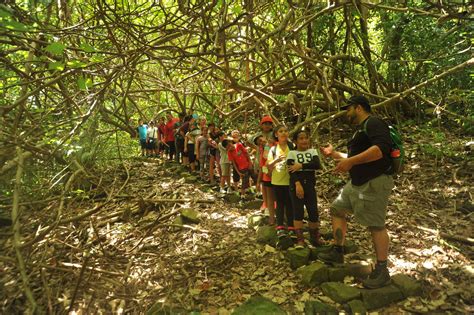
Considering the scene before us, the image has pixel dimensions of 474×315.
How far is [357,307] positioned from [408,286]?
0.59 metres

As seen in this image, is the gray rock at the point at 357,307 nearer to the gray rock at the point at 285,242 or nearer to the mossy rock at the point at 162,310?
the gray rock at the point at 285,242

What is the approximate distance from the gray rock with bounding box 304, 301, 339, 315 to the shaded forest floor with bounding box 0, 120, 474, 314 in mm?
161

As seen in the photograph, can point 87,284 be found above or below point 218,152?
below

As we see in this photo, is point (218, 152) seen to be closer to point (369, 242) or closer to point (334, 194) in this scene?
point (334, 194)

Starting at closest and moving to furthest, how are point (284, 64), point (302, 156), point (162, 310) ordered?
point (162, 310) → point (302, 156) → point (284, 64)

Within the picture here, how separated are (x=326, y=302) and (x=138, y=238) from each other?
291 centimetres

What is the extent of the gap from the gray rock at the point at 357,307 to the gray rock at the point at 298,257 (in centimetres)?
77

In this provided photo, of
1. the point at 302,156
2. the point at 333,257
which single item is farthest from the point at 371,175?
the point at 333,257

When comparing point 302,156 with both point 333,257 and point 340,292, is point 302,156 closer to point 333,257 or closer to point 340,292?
point 333,257

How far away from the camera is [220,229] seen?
5250 mm

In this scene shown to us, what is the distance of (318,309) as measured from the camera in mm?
3117

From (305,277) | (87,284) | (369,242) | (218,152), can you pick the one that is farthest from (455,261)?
(218,152)

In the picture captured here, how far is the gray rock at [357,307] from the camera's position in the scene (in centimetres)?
309

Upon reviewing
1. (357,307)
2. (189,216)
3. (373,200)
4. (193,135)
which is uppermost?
(193,135)
